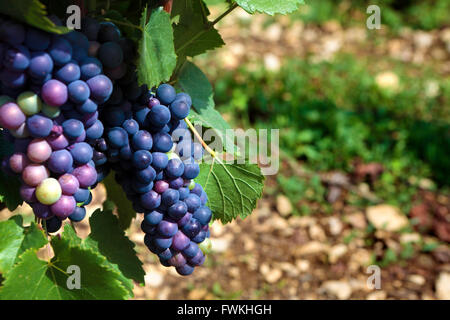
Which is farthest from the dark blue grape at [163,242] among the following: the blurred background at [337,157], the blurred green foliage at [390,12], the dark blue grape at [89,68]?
the blurred green foliage at [390,12]

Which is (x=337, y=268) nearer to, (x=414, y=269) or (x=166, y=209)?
(x=414, y=269)

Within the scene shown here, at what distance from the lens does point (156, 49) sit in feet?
2.64

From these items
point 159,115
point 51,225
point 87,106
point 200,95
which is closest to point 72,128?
point 87,106

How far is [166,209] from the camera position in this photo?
3.03 ft

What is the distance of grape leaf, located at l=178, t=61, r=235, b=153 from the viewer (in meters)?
1.05

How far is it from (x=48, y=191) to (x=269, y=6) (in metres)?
0.46

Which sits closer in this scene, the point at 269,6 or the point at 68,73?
the point at 68,73

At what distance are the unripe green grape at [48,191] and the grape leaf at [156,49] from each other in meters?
0.19

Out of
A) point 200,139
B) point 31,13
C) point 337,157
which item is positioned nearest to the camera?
point 31,13

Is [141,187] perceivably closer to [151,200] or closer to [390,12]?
[151,200]

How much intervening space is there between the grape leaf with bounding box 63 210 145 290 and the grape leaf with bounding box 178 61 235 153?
258mm

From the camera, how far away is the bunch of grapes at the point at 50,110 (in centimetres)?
70

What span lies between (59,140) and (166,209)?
0.24 m

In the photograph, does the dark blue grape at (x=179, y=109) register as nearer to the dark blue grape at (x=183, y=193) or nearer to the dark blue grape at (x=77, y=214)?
the dark blue grape at (x=183, y=193)
